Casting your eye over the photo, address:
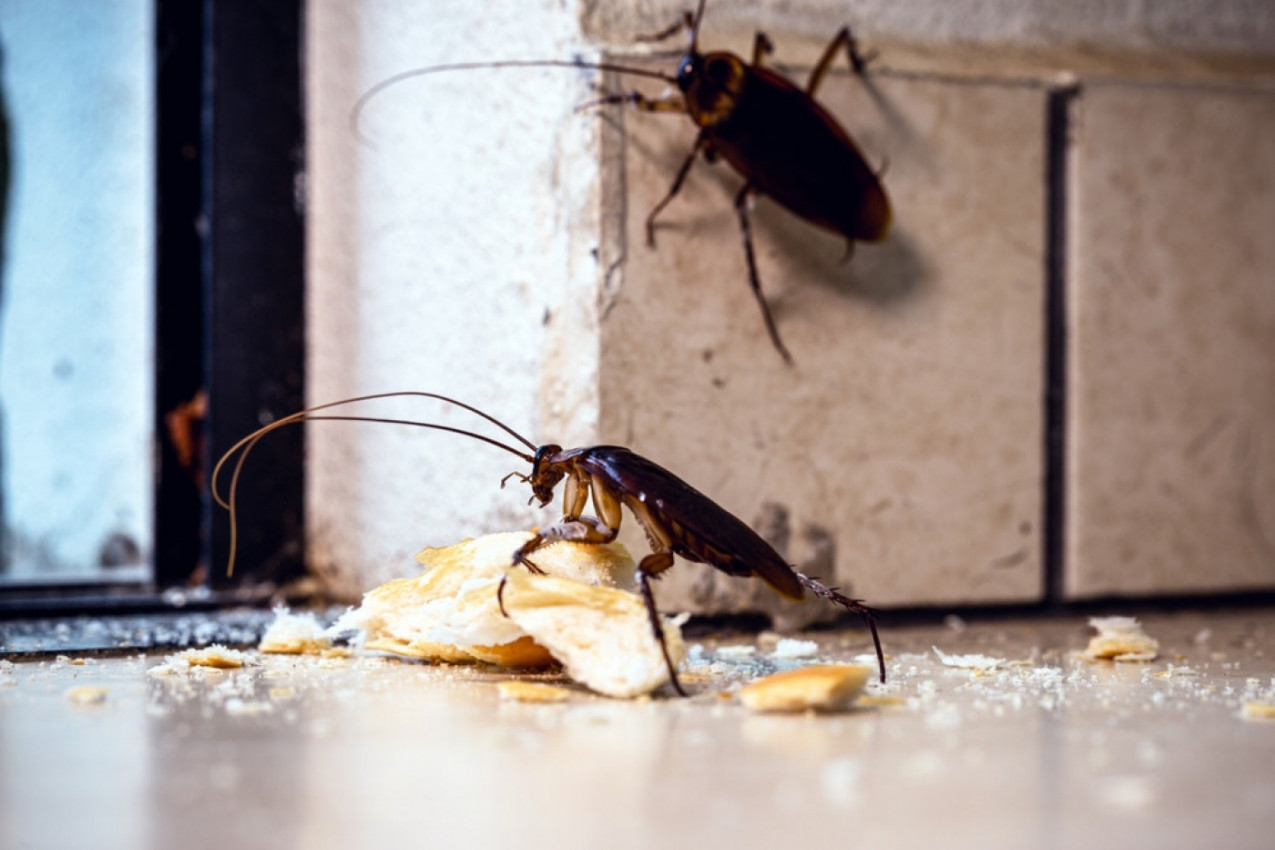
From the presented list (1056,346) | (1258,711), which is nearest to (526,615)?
(1258,711)

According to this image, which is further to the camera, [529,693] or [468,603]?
[468,603]

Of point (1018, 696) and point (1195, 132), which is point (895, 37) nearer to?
point (1195, 132)

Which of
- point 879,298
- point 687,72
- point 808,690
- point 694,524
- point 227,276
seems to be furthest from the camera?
point 227,276

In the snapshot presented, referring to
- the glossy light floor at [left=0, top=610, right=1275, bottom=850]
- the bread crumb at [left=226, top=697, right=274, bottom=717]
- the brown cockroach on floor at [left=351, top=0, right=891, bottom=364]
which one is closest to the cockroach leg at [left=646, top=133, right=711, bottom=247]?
the brown cockroach on floor at [left=351, top=0, right=891, bottom=364]

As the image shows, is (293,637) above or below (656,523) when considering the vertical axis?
below

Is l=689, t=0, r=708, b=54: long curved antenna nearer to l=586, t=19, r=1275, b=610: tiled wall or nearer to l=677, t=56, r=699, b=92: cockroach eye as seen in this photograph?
l=677, t=56, r=699, b=92: cockroach eye

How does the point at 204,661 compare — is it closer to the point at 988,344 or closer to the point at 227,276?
the point at 227,276

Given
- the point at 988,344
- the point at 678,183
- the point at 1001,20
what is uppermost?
the point at 1001,20

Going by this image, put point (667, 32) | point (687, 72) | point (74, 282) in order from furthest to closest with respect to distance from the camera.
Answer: point (74, 282) → point (667, 32) → point (687, 72)
